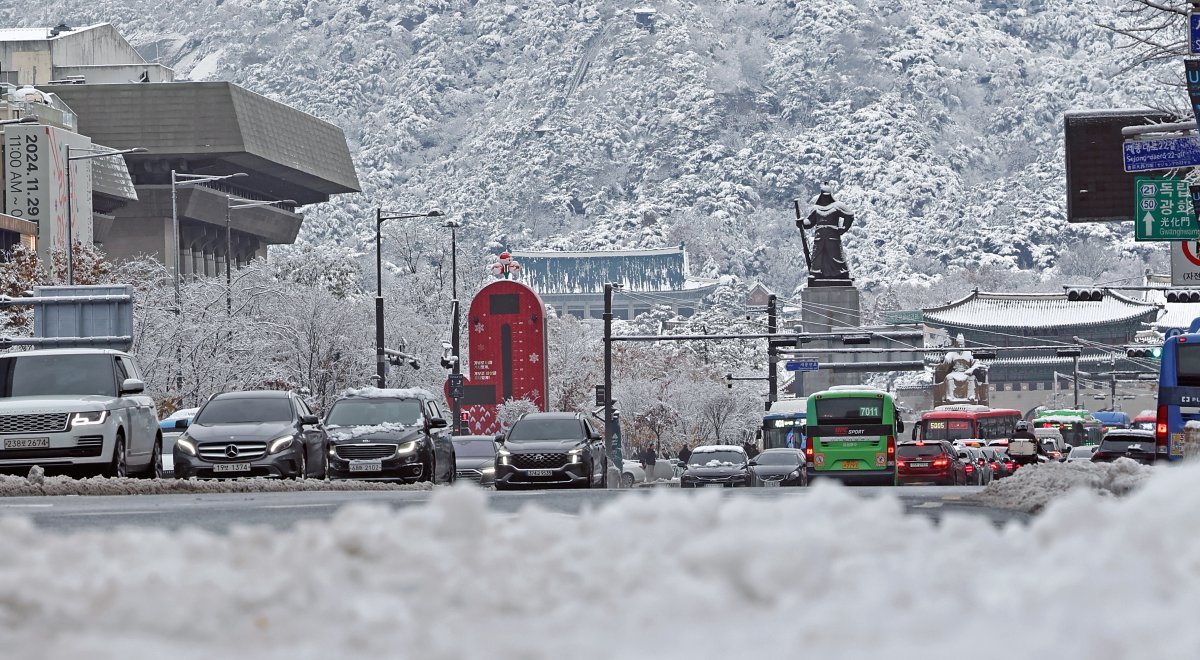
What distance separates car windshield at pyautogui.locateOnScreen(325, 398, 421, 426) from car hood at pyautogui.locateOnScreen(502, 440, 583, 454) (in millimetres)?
1927

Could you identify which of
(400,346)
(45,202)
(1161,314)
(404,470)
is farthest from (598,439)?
(1161,314)

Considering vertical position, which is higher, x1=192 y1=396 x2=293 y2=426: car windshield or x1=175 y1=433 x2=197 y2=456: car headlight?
x1=192 y1=396 x2=293 y2=426: car windshield

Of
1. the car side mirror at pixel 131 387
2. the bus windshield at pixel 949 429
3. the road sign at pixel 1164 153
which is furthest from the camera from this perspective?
the bus windshield at pixel 949 429

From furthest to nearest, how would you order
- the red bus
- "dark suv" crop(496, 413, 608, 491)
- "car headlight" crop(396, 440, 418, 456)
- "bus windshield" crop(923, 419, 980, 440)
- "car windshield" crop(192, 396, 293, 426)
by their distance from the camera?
"bus windshield" crop(923, 419, 980, 440) < the red bus < "dark suv" crop(496, 413, 608, 491) < "car headlight" crop(396, 440, 418, 456) < "car windshield" crop(192, 396, 293, 426)

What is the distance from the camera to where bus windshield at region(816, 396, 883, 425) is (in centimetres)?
4041

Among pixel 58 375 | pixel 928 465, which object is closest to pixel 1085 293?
pixel 928 465

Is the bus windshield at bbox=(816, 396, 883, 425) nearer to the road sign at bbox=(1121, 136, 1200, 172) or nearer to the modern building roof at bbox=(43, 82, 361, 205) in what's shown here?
the road sign at bbox=(1121, 136, 1200, 172)

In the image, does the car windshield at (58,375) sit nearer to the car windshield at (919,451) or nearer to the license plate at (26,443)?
the license plate at (26,443)

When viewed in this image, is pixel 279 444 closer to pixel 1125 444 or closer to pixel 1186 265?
pixel 1186 265

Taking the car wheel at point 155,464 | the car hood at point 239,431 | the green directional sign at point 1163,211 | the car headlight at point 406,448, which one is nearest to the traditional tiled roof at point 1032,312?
the green directional sign at point 1163,211

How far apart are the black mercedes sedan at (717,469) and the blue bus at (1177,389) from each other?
14.0m

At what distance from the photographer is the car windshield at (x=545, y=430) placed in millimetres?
30223

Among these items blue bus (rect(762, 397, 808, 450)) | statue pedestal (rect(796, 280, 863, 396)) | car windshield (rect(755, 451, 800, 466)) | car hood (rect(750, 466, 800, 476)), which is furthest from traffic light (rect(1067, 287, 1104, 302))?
statue pedestal (rect(796, 280, 863, 396))

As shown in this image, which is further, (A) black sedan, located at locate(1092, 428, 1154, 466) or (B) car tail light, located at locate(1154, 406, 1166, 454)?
(A) black sedan, located at locate(1092, 428, 1154, 466)
